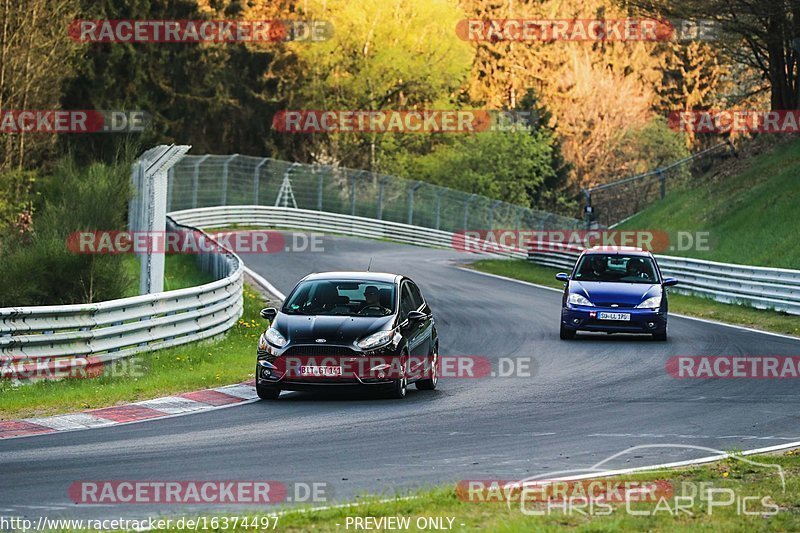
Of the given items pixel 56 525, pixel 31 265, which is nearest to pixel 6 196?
pixel 31 265

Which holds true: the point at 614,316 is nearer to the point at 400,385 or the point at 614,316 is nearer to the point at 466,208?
the point at 400,385

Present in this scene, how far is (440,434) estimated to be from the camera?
12.6m

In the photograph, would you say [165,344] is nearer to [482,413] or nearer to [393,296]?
[393,296]

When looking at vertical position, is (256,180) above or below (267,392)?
above

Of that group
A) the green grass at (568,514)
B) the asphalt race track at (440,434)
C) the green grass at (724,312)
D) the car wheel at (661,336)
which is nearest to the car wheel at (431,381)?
the asphalt race track at (440,434)

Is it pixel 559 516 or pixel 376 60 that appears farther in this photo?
pixel 376 60

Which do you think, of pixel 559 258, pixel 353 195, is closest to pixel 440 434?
pixel 559 258

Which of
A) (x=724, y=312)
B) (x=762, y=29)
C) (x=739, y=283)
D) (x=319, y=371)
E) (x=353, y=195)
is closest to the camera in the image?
(x=319, y=371)

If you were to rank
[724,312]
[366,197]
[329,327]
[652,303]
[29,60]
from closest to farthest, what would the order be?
[329,327] → [652,303] → [724,312] → [29,60] → [366,197]

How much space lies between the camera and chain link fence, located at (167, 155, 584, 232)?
5809cm

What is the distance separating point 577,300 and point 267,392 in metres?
8.66

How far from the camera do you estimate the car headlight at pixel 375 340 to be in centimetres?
1522

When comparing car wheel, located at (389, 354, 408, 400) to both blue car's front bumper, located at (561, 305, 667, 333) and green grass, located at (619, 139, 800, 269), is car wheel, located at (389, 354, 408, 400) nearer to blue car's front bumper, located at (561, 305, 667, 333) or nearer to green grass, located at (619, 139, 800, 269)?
blue car's front bumper, located at (561, 305, 667, 333)

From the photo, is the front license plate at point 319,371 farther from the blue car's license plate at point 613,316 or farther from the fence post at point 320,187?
the fence post at point 320,187
